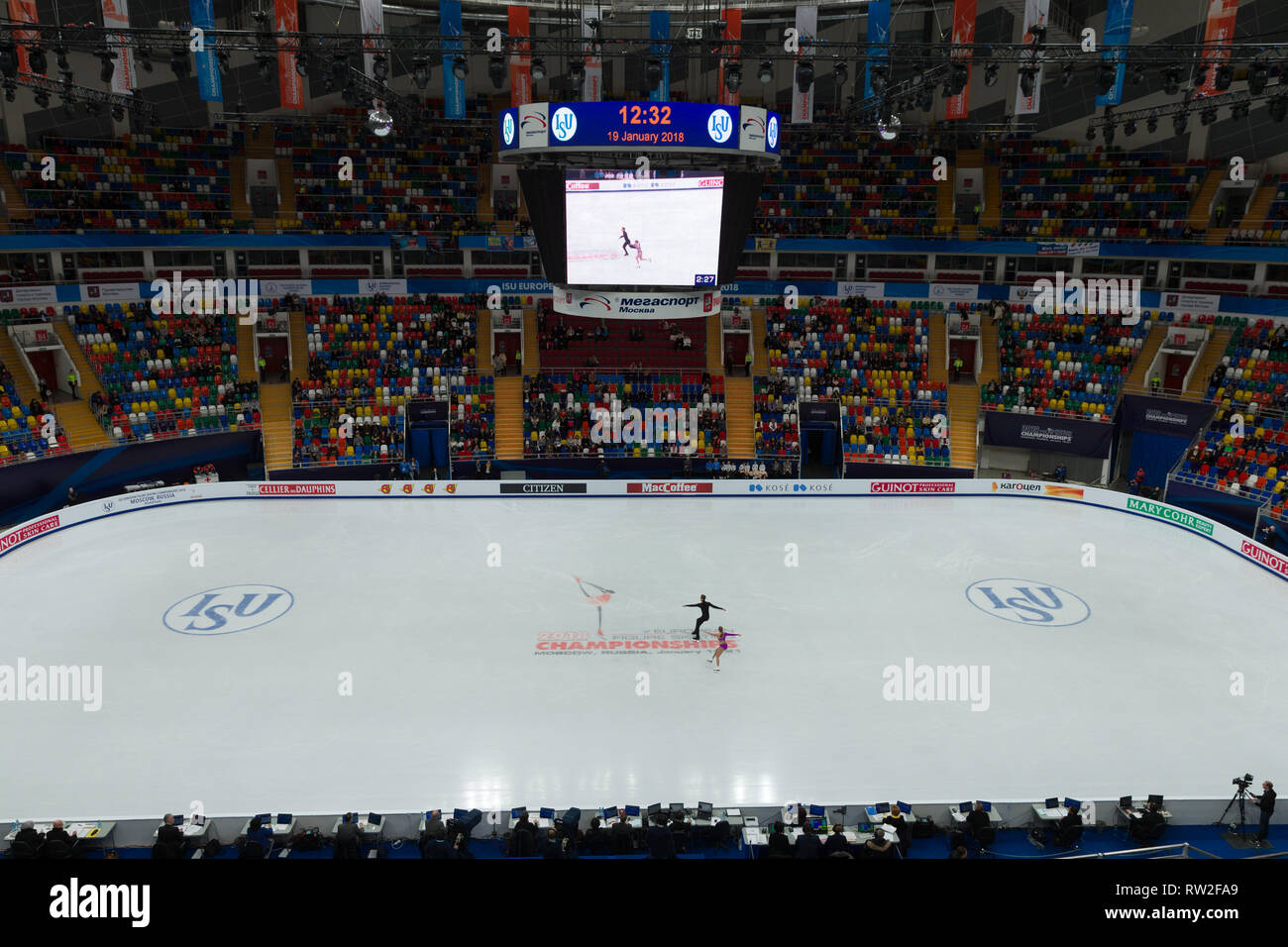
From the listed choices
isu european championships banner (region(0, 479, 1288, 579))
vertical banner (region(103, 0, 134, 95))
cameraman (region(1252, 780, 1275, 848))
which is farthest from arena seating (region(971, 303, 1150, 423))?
vertical banner (region(103, 0, 134, 95))

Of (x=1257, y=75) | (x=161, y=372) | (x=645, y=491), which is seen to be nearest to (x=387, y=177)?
(x=161, y=372)

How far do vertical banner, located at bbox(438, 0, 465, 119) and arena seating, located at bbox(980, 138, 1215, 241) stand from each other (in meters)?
22.9

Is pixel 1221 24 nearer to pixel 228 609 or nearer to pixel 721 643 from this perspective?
pixel 721 643

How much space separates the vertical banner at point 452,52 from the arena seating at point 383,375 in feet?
31.6

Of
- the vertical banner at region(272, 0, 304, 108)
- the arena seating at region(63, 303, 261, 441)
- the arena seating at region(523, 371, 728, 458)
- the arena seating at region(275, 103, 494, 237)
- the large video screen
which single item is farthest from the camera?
the arena seating at region(275, 103, 494, 237)

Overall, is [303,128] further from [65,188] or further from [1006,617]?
[1006,617]

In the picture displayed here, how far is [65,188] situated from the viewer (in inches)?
1367

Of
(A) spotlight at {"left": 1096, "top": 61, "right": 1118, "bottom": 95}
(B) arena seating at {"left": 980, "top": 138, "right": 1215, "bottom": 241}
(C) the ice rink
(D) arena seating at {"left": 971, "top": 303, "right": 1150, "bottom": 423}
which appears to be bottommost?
(C) the ice rink

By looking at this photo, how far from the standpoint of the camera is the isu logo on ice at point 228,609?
19.2m

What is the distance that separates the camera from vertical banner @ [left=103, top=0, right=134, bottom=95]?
896 inches

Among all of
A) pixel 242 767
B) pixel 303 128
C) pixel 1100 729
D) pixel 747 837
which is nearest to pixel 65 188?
pixel 303 128

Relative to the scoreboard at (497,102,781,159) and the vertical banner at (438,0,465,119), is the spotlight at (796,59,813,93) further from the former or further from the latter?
the vertical banner at (438,0,465,119)

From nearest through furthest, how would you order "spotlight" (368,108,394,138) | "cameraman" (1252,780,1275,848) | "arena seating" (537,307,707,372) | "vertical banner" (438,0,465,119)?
"cameraman" (1252,780,1275,848), "spotlight" (368,108,394,138), "vertical banner" (438,0,465,119), "arena seating" (537,307,707,372)
